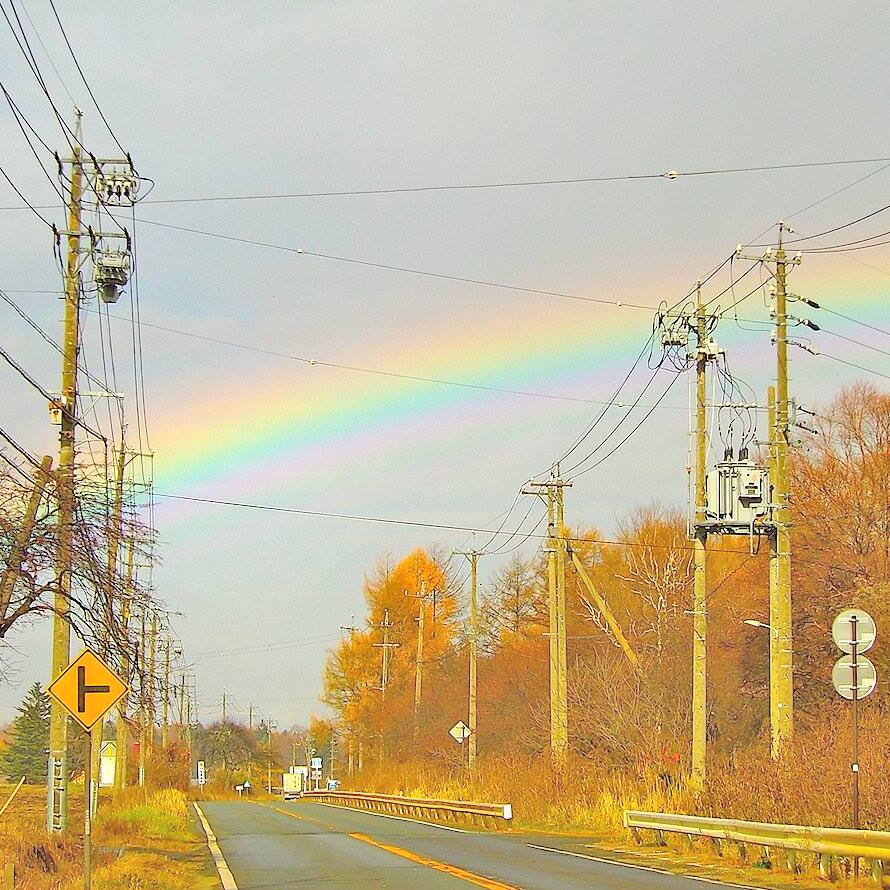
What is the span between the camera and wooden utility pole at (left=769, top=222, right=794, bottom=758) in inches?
1115

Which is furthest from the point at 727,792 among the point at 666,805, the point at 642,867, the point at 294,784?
the point at 294,784

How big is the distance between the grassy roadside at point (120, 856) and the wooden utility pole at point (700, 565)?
1115 cm

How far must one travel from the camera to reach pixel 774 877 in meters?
19.0

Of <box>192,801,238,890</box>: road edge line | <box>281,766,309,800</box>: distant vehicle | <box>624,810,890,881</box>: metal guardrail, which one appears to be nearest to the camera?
<box>624,810,890,881</box>: metal guardrail

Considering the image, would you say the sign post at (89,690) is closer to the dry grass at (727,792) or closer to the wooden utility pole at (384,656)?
the dry grass at (727,792)

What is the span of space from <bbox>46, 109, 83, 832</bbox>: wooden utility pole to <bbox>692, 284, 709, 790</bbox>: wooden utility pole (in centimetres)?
1303

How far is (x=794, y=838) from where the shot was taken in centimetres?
1852

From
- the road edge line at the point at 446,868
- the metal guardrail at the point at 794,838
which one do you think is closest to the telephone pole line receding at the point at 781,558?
Result: the metal guardrail at the point at 794,838

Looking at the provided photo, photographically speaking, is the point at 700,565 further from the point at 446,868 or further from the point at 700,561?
the point at 446,868

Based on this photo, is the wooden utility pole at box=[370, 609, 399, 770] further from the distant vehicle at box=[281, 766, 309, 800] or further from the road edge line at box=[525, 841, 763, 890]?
the road edge line at box=[525, 841, 763, 890]

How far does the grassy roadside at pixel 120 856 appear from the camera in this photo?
18.5m

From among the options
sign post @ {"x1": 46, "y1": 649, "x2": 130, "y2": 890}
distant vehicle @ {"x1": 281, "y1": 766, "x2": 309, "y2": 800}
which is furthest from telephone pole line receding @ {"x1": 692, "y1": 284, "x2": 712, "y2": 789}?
distant vehicle @ {"x1": 281, "y1": 766, "x2": 309, "y2": 800}

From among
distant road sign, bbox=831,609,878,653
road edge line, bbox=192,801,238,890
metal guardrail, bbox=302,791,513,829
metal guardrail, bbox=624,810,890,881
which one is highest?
distant road sign, bbox=831,609,878,653

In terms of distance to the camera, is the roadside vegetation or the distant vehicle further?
the distant vehicle
